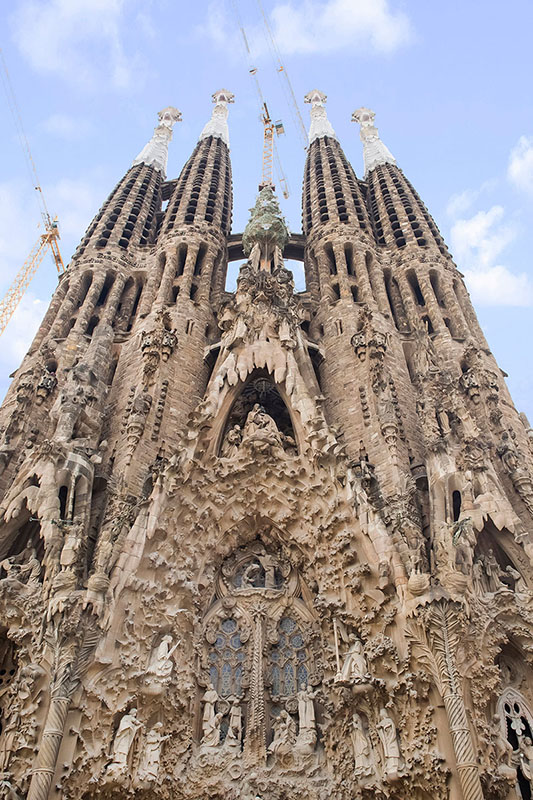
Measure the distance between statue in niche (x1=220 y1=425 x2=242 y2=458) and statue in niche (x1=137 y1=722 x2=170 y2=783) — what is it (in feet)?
17.2

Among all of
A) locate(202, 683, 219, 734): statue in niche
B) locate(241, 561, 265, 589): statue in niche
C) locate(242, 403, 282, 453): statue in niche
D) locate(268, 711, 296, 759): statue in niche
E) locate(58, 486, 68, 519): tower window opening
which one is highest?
locate(242, 403, 282, 453): statue in niche

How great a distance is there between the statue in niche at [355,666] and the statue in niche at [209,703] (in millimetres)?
2330

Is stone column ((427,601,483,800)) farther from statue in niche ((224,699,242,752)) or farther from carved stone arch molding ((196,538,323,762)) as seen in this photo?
statue in niche ((224,699,242,752))

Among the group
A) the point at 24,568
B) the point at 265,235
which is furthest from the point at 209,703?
the point at 265,235

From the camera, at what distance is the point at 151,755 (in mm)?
Answer: 9812

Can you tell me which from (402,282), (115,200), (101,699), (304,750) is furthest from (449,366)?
(115,200)

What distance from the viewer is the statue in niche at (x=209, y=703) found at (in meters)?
11.0

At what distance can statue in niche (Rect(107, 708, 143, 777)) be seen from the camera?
9375 millimetres

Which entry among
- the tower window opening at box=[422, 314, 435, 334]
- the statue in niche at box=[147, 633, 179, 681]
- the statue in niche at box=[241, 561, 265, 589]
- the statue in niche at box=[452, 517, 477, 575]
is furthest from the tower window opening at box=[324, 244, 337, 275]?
the statue in niche at box=[147, 633, 179, 681]

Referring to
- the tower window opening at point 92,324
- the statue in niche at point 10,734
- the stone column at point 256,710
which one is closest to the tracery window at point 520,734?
the stone column at point 256,710

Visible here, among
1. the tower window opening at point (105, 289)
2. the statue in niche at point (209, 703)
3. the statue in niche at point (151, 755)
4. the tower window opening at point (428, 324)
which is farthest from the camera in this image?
the tower window opening at point (105, 289)

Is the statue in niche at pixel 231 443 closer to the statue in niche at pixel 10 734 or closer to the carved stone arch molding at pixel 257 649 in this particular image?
the carved stone arch molding at pixel 257 649

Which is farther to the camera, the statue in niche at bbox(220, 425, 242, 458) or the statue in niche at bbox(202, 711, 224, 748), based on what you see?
the statue in niche at bbox(220, 425, 242, 458)

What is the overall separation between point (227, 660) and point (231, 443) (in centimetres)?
430
